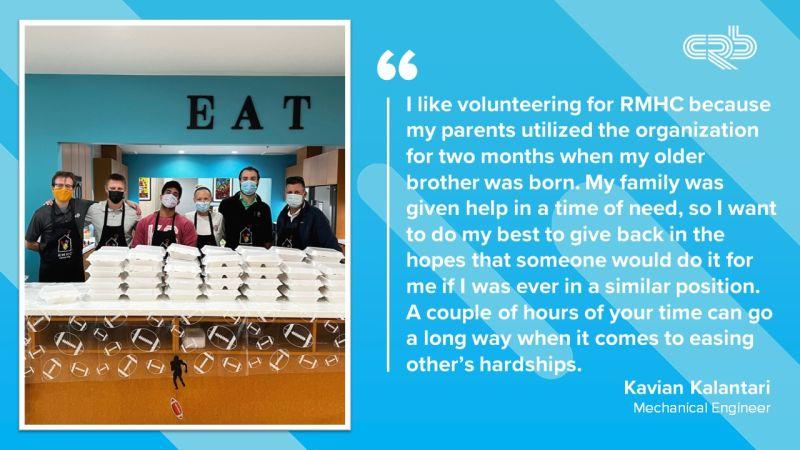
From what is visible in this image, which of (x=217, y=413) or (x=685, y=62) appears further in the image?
(x=217, y=413)

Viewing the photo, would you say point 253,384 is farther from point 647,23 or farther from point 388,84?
point 647,23

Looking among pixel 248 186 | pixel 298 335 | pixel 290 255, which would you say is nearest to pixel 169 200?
pixel 248 186

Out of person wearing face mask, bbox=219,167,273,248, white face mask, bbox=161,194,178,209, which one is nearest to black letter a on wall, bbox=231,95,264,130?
person wearing face mask, bbox=219,167,273,248

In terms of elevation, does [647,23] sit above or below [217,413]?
above

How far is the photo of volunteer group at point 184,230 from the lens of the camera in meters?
2.47

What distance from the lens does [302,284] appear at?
8.96 feet

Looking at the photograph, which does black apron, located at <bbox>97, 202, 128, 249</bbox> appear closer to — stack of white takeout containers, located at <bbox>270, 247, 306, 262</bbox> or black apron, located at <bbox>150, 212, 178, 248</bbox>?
black apron, located at <bbox>150, 212, 178, 248</bbox>

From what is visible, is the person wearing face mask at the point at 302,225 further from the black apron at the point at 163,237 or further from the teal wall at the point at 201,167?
the teal wall at the point at 201,167

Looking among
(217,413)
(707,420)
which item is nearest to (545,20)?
(707,420)

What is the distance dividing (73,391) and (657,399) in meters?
2.18

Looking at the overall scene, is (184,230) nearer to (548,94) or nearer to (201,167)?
(548,94)

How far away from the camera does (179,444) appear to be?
7.66 feet

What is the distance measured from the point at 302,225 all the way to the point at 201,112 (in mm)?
1598

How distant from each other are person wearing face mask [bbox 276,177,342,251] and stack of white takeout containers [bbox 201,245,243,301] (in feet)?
4.09
